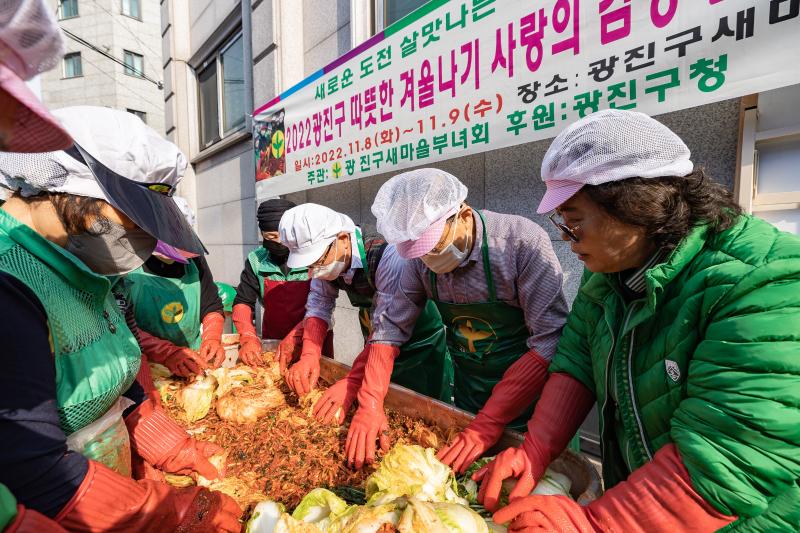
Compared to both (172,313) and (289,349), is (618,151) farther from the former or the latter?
(172,313)

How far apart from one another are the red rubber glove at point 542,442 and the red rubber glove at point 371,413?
522 millimetres

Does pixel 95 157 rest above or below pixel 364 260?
above

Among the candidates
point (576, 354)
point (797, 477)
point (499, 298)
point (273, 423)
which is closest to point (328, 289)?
point (273, 423)

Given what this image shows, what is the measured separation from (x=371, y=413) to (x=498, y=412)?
64 cm

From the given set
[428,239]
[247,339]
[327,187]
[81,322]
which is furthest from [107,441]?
[327,187]

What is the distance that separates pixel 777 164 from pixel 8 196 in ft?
11.3

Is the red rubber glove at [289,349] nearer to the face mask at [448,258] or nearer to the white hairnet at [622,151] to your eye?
the face mask at [448,258]

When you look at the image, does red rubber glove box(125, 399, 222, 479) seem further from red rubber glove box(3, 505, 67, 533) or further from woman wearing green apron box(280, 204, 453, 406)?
red rubber glove box(3, 505, 67, 533)

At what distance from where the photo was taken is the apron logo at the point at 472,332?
2213 millimetres

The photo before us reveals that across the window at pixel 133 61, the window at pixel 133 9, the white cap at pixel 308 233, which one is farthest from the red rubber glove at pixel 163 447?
the window at pixel 133 9

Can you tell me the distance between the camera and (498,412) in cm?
167

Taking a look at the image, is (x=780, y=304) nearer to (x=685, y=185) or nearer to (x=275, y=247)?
(x=685, y=185)

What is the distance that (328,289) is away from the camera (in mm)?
3150

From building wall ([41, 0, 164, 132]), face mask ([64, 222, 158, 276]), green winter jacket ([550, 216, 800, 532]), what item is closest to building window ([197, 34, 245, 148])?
face mask ([64, 222, 158, 276])
